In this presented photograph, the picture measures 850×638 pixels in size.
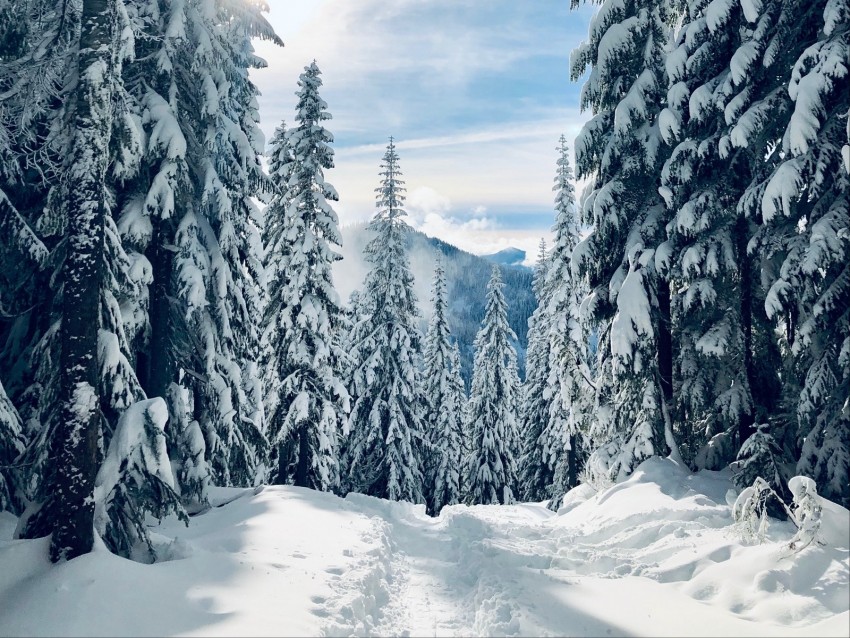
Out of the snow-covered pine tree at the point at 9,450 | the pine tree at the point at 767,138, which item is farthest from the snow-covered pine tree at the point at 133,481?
the pine tree at the point at 767,138

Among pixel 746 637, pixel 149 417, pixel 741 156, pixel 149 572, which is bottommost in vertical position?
pixel 746 637

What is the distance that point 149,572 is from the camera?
692 centimetres

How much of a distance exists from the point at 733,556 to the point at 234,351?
1261 centimetres

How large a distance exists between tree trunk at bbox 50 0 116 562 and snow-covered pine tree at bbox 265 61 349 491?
12535 millimetres

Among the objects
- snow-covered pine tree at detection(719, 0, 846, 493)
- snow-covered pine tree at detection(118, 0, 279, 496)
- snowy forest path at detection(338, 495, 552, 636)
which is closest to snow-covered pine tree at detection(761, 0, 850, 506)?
snow-covered pine tree at detection(719, 0, 846, 493)

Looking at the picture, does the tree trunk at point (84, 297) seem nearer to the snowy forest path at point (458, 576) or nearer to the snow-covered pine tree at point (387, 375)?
the snowy forest path at point (458, 576)

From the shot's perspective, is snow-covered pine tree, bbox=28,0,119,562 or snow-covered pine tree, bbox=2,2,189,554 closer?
snow-covered pine tree, bbox=28,0,119,562

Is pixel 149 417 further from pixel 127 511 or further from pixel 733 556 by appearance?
pixel 733 556

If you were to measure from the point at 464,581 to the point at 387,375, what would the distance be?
19.6 metres

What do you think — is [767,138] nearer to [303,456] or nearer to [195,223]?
[195,223]

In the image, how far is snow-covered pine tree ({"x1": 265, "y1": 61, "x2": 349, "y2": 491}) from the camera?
20078mm

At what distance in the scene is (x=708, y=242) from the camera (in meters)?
11.9

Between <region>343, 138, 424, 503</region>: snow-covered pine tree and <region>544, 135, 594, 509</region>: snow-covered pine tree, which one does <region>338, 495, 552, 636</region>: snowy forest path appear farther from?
<region>343, 138, 424, 503</region>: snow-covered pine tree

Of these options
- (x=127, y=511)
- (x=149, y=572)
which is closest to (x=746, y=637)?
(x=149, y=572)
